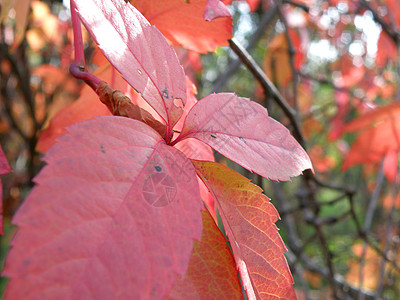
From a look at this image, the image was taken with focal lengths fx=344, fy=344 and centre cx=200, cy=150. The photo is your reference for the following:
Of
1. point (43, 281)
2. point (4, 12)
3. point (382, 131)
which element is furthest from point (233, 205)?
point (382, 131)

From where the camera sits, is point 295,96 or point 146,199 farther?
point 295,96

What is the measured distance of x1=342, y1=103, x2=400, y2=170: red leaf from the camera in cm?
85

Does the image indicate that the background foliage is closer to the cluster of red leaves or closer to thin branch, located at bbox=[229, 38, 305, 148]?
thin branch, located at bbox=[229, 38, 305, 148]

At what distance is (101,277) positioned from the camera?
0.71ft

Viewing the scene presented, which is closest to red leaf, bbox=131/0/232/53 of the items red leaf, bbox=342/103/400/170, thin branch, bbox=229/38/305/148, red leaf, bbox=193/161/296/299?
thin branch, bbox=229/38/305/148

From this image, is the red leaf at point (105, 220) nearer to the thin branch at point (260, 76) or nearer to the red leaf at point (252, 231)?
the red leaf at point (252, 231)

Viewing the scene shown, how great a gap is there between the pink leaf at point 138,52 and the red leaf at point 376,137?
2.08 feet

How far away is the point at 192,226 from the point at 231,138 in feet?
0.35

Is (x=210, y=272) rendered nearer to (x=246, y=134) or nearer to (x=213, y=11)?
(x=246, y=134)

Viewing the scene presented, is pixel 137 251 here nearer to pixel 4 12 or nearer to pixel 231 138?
pixel 231 138

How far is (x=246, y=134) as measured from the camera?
343mm


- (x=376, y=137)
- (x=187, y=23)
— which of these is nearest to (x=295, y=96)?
(x=376, y=137)

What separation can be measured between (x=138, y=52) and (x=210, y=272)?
21 centimetres

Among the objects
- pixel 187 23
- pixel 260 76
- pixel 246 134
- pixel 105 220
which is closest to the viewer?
pixel 105 220
